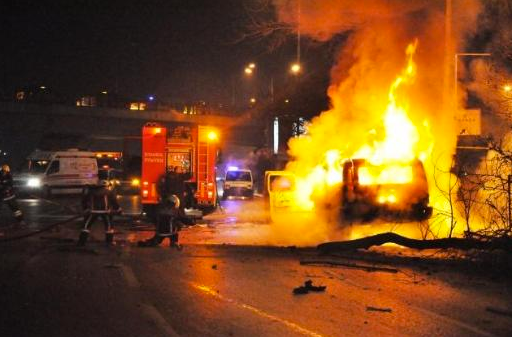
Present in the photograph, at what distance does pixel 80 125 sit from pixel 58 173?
18.0 meters

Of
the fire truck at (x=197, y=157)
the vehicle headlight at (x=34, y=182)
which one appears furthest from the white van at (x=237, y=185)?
the fire truck at (x=197, y=157)

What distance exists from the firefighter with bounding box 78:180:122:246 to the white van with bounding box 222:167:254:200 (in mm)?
17688

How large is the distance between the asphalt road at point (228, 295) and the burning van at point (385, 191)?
174 cm

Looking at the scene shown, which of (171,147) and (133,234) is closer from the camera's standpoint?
(133,234)

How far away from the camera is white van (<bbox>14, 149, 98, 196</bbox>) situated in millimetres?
29062

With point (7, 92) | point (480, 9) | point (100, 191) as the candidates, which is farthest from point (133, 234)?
point (7, 92)

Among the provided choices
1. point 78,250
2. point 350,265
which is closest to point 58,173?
point 78,250

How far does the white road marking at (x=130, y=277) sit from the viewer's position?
8.14 meters

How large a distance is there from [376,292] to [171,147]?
11.0 metres

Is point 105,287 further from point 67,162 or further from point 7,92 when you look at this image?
point 7,92

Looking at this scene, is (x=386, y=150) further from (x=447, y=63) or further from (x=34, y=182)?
(x=34, y=182)

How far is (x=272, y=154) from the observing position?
35.1 metres

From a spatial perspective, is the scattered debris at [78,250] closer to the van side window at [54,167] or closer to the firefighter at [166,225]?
the firefighter at [166,225]

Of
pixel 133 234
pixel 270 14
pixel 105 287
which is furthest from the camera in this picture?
pixel 270 14
